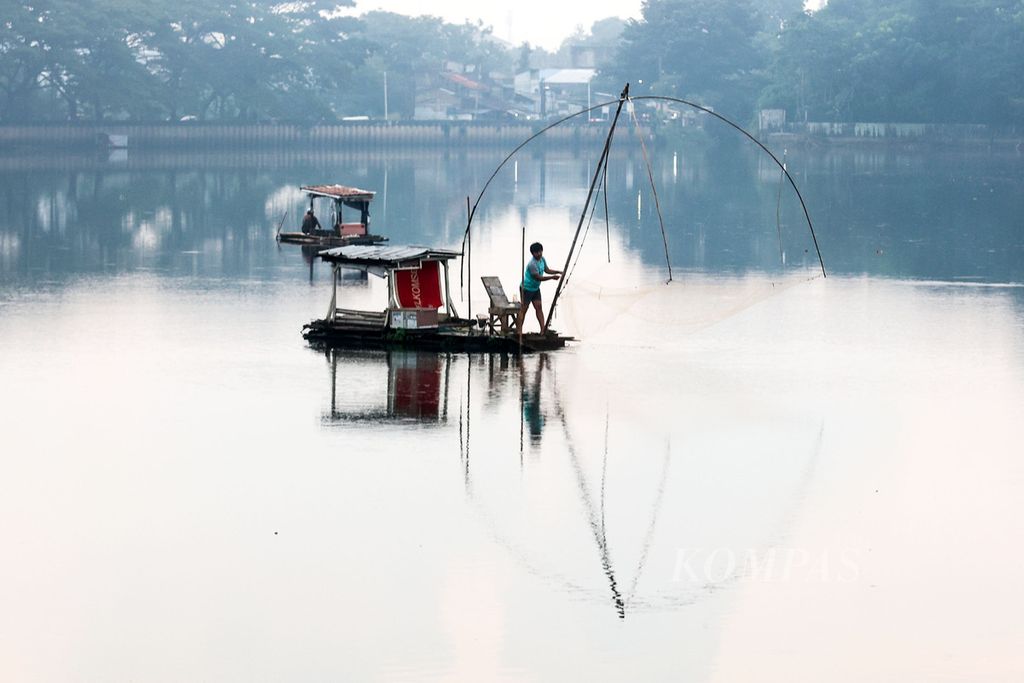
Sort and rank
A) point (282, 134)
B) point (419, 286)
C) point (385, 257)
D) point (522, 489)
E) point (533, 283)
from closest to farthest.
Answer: point (522, 489) → point (533, 283) → point (385, 257) → point (419, 286) → point (282, 134)

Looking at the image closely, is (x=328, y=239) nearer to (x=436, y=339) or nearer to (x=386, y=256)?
(x=386, y=256)

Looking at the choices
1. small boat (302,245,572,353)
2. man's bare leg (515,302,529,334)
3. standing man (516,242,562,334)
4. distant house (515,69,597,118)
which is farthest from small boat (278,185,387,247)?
distant house (515,69,597,118)

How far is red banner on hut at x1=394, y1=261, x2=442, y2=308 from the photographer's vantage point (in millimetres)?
24406

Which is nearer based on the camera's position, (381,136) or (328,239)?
(328,239)

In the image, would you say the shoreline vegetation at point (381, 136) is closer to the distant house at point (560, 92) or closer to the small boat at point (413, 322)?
the distant house at point (560, 92)

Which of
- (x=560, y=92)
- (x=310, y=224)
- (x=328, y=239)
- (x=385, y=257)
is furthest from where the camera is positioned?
(x=560, y=92)

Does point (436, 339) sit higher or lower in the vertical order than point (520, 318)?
lower

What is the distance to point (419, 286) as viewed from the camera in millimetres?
24641

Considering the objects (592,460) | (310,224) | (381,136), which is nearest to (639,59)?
(381,136)

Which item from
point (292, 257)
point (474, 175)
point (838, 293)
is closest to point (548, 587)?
point (838, 293)

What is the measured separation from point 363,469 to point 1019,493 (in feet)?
20.4

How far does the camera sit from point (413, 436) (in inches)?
735

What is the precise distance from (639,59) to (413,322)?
12447cm

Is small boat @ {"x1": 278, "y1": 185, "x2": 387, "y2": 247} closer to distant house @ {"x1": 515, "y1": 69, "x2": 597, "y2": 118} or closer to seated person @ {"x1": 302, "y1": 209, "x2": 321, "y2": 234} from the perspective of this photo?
seated person @ {"x1": 302, "y1": 209, "x2": 321, "y2": 234}
